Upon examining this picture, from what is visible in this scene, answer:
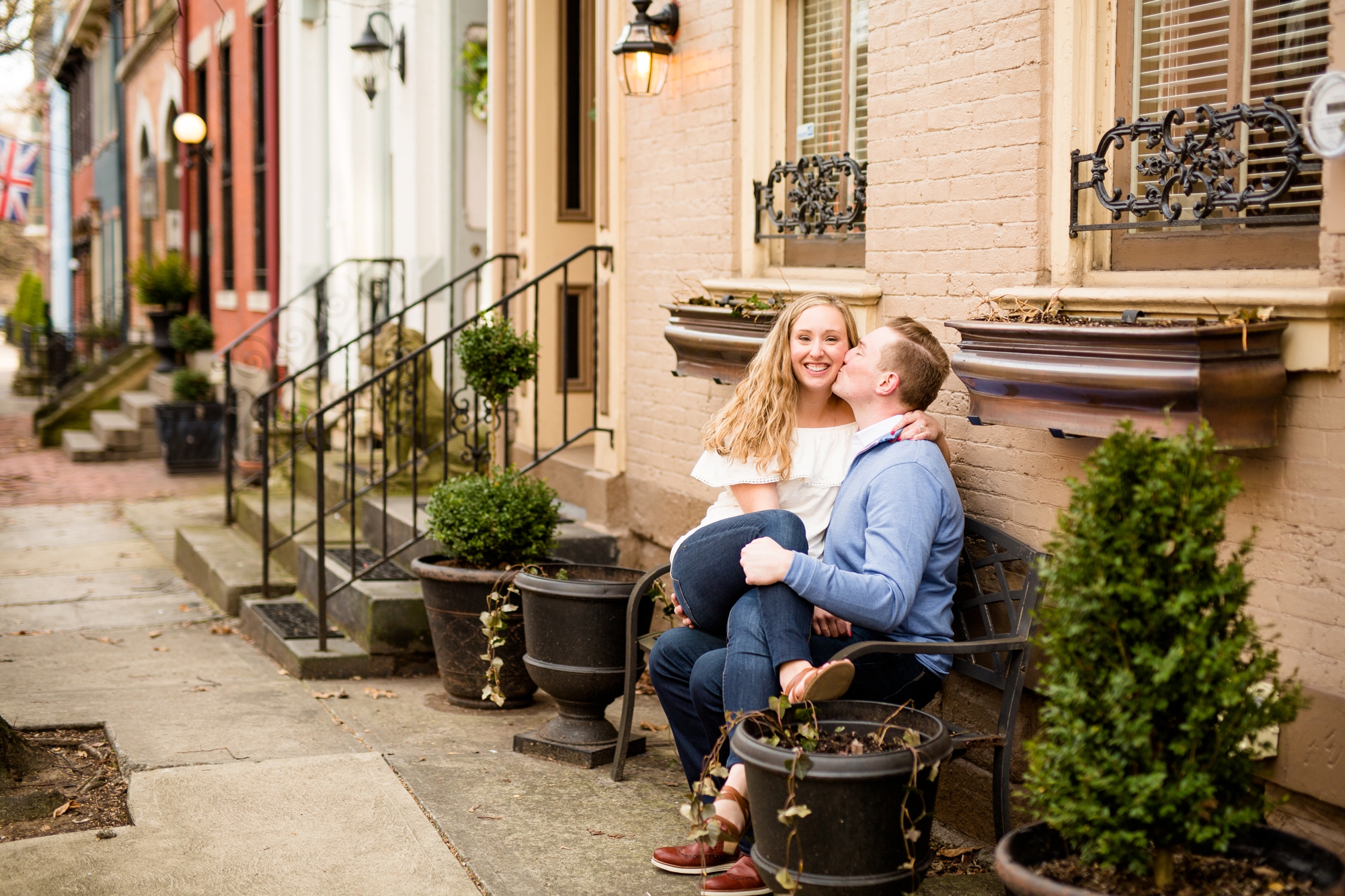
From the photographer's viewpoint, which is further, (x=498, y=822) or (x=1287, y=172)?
(x=498, y=822)

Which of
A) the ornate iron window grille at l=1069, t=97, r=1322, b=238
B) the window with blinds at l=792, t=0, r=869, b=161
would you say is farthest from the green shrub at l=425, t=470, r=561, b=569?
the ornate iron window grille at l=1069, t=97, r=1322, b=238

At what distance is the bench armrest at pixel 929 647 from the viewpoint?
3248mm

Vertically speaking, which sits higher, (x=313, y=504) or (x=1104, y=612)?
(x=1104, y=612)

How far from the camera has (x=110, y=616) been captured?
711 centimetres

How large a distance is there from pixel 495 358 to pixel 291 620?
1.83 meters

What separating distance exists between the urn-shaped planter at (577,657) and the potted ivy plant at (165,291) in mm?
13004

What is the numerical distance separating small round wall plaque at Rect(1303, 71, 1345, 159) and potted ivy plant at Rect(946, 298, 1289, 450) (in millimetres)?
371

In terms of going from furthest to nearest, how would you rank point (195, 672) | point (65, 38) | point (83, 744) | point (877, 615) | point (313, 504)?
point (65, 38), point (313, 504), point (195, 672), point (83, 744), point (877, 615)

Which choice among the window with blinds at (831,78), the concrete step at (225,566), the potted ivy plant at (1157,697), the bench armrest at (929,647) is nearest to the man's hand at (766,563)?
the bench armrest at (929,647)

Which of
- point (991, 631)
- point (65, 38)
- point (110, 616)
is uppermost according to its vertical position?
point (65, 38)

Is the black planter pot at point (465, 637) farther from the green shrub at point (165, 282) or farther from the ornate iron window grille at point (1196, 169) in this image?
the green shrub at point (165, 282)

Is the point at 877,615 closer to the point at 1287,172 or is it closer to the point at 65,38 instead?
the point at 1287,172

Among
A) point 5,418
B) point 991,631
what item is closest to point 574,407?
point 991,631

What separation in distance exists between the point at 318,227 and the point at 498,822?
8.80 metres
